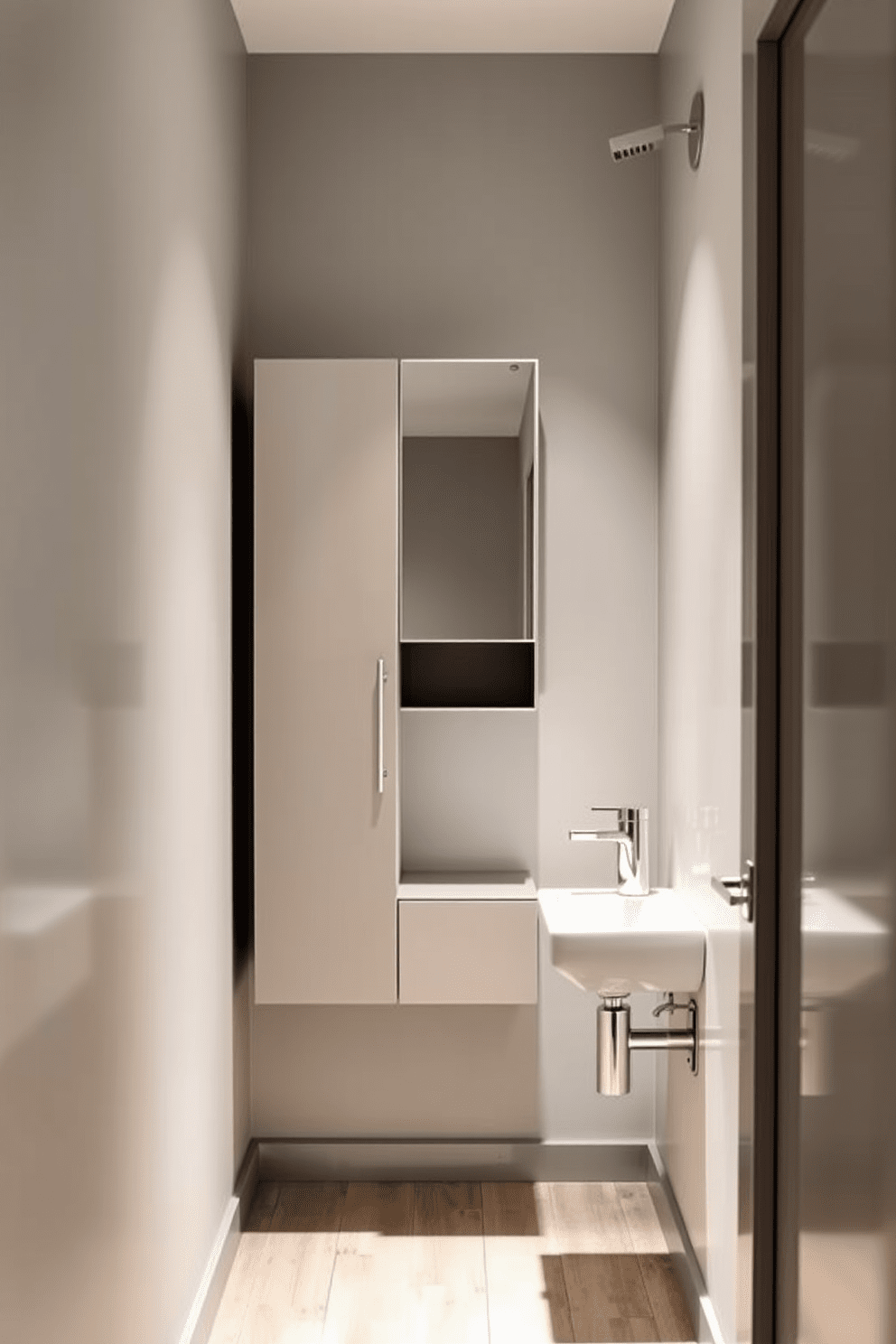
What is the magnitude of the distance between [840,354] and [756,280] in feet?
1.05

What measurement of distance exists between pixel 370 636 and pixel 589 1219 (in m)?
1.41

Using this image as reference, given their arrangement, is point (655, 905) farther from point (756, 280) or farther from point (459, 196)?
point (459, 196)

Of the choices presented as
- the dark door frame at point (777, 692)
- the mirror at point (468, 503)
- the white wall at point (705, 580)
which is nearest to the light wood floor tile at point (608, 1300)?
the white wall at point (705, 580)

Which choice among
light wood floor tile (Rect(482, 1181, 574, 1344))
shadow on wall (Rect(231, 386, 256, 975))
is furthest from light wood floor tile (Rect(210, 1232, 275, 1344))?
shadow on wall (Rect(231, 386, 256, 975))

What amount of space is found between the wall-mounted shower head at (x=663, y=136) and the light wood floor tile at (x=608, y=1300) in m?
2.24

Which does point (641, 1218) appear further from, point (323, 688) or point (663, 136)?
point (663, 136)

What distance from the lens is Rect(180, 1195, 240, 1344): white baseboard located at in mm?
2465

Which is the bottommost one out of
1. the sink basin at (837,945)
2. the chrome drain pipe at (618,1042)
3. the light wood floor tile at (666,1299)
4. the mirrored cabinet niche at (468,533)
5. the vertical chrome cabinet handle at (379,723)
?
the light wood floor tile at (666,1299)

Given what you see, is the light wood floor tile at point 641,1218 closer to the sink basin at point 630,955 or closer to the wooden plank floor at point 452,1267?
the wooden plank floor at point 452,1267

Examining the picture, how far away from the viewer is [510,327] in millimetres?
3355

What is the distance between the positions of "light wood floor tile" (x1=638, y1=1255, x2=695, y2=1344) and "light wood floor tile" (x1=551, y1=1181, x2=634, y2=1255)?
0.08m

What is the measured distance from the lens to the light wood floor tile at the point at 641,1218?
2.99m

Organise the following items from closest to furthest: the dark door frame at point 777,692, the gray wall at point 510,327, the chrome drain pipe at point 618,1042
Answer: the dark door frame at point 777,692
the chrome drain pipe at point 618,1042
the gray wall at point 510,327

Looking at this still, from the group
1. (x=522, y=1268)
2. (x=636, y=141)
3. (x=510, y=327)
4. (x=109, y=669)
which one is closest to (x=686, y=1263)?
(x=522, y=1268)
